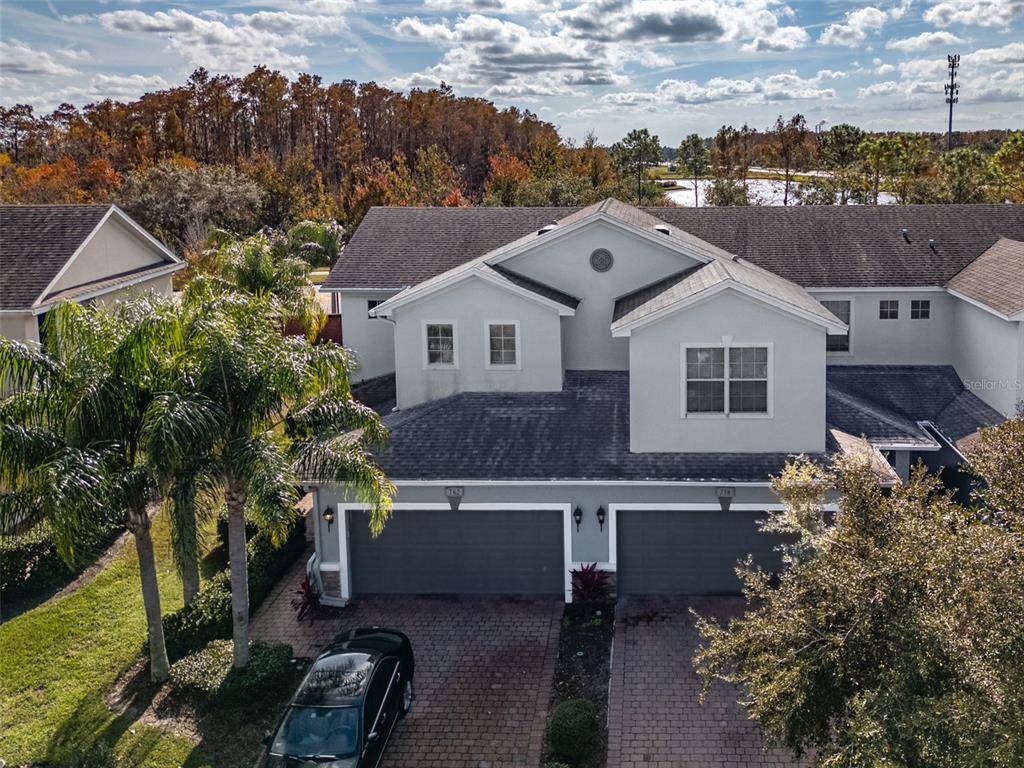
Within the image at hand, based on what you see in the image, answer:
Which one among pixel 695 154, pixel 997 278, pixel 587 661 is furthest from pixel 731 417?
pixel 695 154

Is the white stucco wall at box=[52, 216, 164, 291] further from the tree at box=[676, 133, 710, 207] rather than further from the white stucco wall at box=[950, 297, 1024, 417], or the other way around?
the tree at box=[676, 133, 710, 207]

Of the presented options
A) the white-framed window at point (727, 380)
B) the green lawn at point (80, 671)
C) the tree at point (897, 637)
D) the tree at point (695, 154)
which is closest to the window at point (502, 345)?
the white-framed window at point (727, 380)

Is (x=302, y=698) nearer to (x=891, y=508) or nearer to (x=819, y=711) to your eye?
(x=819, y=711)

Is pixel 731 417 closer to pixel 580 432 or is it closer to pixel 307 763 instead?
pixel 580 432

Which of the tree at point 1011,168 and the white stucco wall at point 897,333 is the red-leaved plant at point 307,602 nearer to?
the white stucco wall at point 897,333

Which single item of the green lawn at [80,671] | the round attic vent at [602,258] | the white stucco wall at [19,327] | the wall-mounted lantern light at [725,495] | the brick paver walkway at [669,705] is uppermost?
the round attic vent at [602,258]

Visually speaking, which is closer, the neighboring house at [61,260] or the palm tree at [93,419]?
the palm tree at [93,419]
